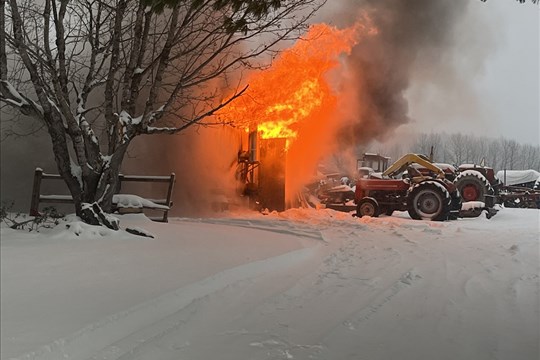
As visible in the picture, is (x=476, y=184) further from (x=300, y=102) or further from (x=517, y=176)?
(x=300, y=102)

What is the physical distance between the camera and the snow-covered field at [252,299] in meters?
2.62

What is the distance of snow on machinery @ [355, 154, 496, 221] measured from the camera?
34.1 ft

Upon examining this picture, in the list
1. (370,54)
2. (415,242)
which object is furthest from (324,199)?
(415,242)

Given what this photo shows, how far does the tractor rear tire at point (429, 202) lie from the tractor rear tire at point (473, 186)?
0.44 metres

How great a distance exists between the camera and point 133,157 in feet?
36.1

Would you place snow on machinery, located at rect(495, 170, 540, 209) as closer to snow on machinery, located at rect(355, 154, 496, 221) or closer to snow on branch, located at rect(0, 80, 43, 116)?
snow on machinery, located at rect(355, 154, 496, 221)

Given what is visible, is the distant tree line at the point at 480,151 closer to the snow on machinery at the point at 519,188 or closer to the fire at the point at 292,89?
the snow on machinery at the point at 519,188

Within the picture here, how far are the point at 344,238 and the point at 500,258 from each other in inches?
95.2

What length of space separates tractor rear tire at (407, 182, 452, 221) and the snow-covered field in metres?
4.28

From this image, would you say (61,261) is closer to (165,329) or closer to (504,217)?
(165,329)

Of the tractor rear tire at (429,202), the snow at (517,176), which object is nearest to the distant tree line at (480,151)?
the snow at (517,176)

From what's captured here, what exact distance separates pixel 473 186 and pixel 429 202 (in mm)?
1045

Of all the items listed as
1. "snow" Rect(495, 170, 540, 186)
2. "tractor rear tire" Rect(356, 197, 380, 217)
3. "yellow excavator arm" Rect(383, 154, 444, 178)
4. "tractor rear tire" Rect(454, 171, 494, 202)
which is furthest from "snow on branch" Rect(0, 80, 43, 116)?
"tractor rear tire" Rect(356, 197, 380, 217)

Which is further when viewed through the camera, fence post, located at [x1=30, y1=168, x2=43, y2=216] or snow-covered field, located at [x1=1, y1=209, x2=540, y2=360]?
fence post, located at [x1=30, y1=168, x2=43, y2=216]
